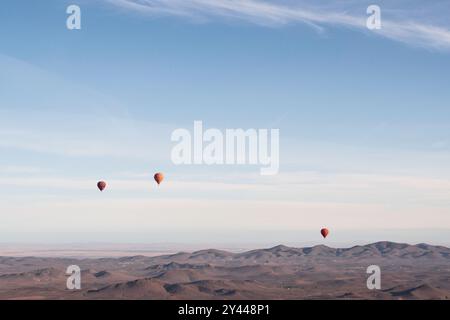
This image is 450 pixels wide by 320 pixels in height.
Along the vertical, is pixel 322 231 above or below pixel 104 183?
below
